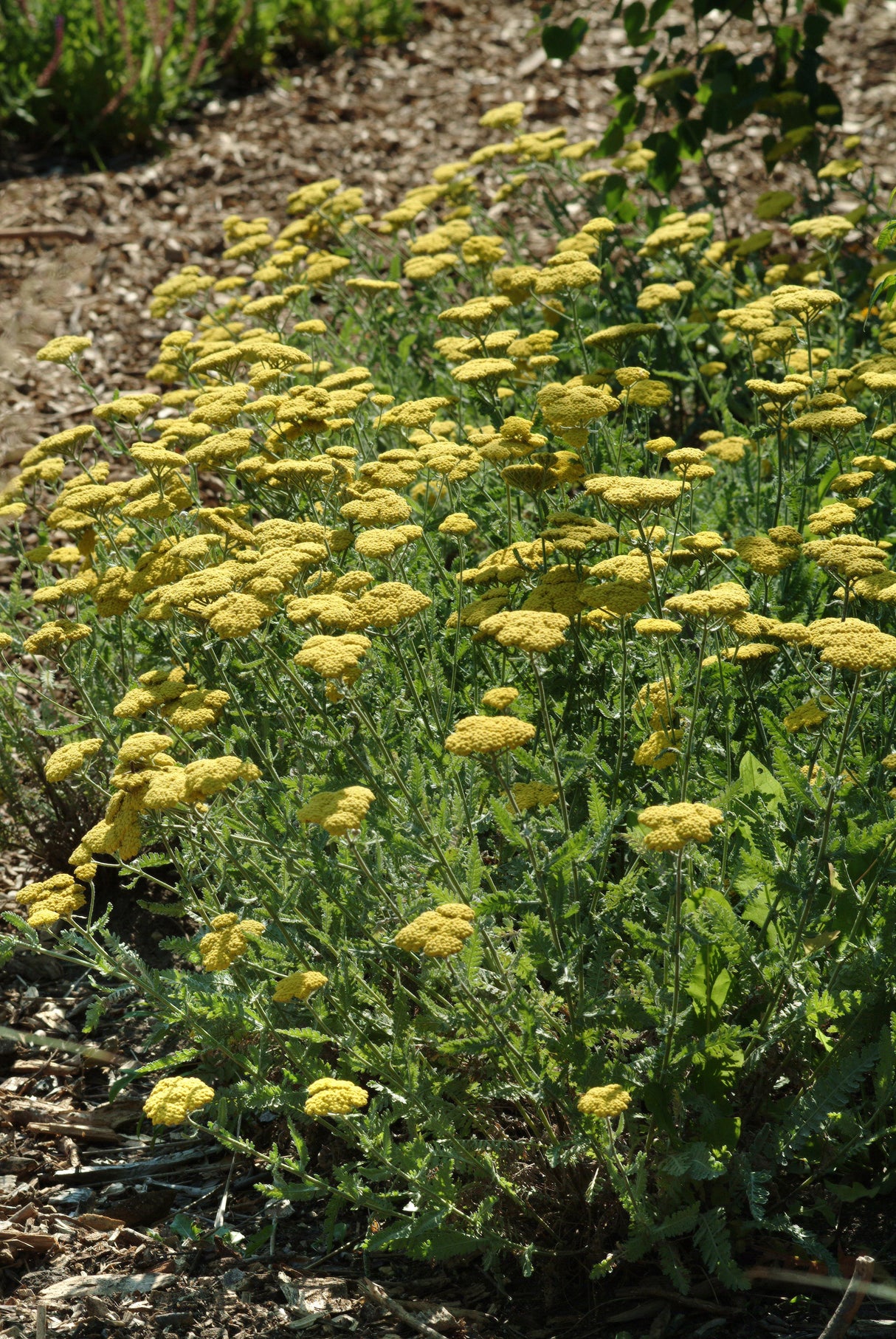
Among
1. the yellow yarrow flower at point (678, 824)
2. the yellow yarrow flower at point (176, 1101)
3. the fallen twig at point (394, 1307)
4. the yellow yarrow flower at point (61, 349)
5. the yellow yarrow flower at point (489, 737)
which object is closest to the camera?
the yellow yarrow flower at point (678, 824)

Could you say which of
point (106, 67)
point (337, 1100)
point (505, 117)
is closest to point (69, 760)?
point (337, 1100)

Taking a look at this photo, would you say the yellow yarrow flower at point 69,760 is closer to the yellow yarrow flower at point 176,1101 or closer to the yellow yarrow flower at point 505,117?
the yellow yarrow flower at point 176,1101

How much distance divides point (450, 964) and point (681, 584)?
1.52 metres

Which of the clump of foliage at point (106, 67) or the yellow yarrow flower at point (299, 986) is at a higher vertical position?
the clump of foliage at point (106, 67)

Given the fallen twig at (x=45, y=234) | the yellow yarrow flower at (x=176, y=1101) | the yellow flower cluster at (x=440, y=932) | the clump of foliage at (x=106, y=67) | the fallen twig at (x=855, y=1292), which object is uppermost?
the clump of foliage at (x=106, y=67)

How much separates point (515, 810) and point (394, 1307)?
1.20m

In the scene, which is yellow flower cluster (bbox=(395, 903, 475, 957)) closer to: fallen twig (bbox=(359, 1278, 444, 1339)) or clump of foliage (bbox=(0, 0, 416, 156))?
fallen twig (bbox=(359, 1278, 444, 1339))

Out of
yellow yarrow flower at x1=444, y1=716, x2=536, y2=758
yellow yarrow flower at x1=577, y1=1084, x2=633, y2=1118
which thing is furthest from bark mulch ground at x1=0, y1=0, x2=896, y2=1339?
yellow yarrow flower at x1=444, y1=716, x2=536, y2=758

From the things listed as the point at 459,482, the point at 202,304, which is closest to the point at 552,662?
the point at 459,482

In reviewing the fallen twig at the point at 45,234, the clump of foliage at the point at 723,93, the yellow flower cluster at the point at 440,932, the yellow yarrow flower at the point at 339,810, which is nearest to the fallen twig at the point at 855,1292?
the yellow flower cluster at the point at 440,932

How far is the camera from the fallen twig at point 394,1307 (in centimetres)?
280

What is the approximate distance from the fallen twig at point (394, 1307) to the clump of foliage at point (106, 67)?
7.81m

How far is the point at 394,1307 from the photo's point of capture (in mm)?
2881

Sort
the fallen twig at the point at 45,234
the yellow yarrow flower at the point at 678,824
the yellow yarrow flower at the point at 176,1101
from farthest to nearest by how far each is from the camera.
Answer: the fallen twig at the point at 45,234 < the yellow yarrow flower at the point at 176,1101 < the yellow yarrow flower at the point at 678,824
